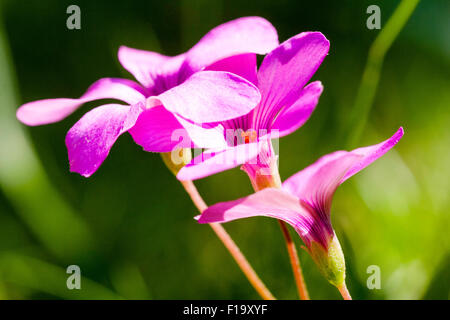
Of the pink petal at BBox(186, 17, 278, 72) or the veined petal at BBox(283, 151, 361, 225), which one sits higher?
the pink petal at BBox(186, 17, 278, 72)

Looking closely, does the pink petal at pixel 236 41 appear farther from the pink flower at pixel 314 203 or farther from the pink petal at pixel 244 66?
the pink flower at pixel 314 203

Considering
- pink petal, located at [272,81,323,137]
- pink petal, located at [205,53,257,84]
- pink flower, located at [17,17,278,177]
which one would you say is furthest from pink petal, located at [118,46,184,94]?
pink petal, located at [272,81,323,137]

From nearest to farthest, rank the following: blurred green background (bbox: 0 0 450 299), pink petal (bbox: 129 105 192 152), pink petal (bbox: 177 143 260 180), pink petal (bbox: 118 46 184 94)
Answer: pink petal (bbox: 177 143 260 180) → pink petal (bbox: 129 105 192 152) → pink petal (bbox: 118 46 184 94) → blurred green background (bbox: 0 0 450 299)

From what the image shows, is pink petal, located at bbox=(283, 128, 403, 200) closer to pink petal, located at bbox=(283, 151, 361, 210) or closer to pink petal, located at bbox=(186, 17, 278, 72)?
pink petal, located at bbox=(283, 151, 361, 210)

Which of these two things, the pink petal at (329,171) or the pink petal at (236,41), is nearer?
the pink petal at (329,171)

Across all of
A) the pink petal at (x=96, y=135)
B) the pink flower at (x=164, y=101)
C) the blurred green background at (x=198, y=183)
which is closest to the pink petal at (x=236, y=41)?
the pink flower at (x=164, y=101)
